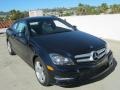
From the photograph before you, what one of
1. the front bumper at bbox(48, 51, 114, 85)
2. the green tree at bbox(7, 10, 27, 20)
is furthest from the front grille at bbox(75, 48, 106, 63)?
the green tree at bbox(7, 10, 27, 20)

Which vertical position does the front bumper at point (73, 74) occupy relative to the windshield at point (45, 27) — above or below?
below

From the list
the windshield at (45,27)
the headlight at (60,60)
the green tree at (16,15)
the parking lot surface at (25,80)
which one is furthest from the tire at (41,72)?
the green tree at (16,15)

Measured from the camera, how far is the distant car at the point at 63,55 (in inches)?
192

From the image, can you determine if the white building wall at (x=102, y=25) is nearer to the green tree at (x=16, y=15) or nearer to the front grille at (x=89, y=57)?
the front grille at (x=89, y=57)

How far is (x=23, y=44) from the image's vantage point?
657cm

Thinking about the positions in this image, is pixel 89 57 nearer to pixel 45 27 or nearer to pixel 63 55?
pixel 63 55

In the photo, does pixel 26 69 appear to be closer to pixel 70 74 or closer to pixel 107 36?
pixel 70 74

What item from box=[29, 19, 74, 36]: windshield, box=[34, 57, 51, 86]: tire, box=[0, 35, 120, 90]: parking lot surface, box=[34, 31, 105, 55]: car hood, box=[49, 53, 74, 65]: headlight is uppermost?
box=[29, 19, 74, 36]: windshield

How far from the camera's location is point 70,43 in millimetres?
5551

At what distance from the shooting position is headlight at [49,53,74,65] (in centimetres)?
488

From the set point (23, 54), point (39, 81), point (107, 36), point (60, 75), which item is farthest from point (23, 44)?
point (107, 36)

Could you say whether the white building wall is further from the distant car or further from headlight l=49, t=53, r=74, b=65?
headlight l=49, t=53, r=74, b=65

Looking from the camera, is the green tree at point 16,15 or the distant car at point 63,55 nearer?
the distant car at point 63,55

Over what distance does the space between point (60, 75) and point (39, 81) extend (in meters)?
1.00
